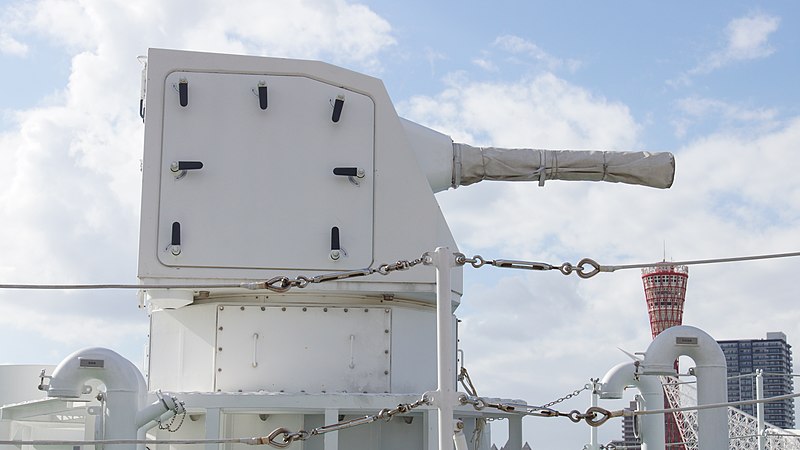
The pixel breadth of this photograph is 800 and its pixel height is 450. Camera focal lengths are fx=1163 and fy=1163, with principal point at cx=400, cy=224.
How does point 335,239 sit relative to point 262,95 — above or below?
below

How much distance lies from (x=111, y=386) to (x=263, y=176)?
2292 millimetres

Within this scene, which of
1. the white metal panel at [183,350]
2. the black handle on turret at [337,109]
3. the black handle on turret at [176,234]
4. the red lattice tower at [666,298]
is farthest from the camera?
the red lattice tower at [666,298]

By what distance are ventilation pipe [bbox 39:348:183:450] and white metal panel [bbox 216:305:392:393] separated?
1.25 metres

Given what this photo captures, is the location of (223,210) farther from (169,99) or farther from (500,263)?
(500,263)

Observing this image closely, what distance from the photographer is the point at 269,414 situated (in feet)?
30.2

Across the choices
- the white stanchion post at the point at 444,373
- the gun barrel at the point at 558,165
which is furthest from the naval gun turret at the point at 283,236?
the white stanchion post at the point at 444,373

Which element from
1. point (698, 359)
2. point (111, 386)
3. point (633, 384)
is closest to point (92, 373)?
point (111, 386)

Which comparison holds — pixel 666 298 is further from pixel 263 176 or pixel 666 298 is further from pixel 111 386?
pixel 111 386

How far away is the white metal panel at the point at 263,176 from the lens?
945 cm

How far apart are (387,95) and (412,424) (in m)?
2.84

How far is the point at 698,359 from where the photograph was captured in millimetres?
8320

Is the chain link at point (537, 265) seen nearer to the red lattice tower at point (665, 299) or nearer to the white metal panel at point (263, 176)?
the white metal panel at point (263, 176)

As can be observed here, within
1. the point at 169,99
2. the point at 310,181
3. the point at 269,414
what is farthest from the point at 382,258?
the point at 169,99

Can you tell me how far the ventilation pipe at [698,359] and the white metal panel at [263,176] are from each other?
8.33 ft
